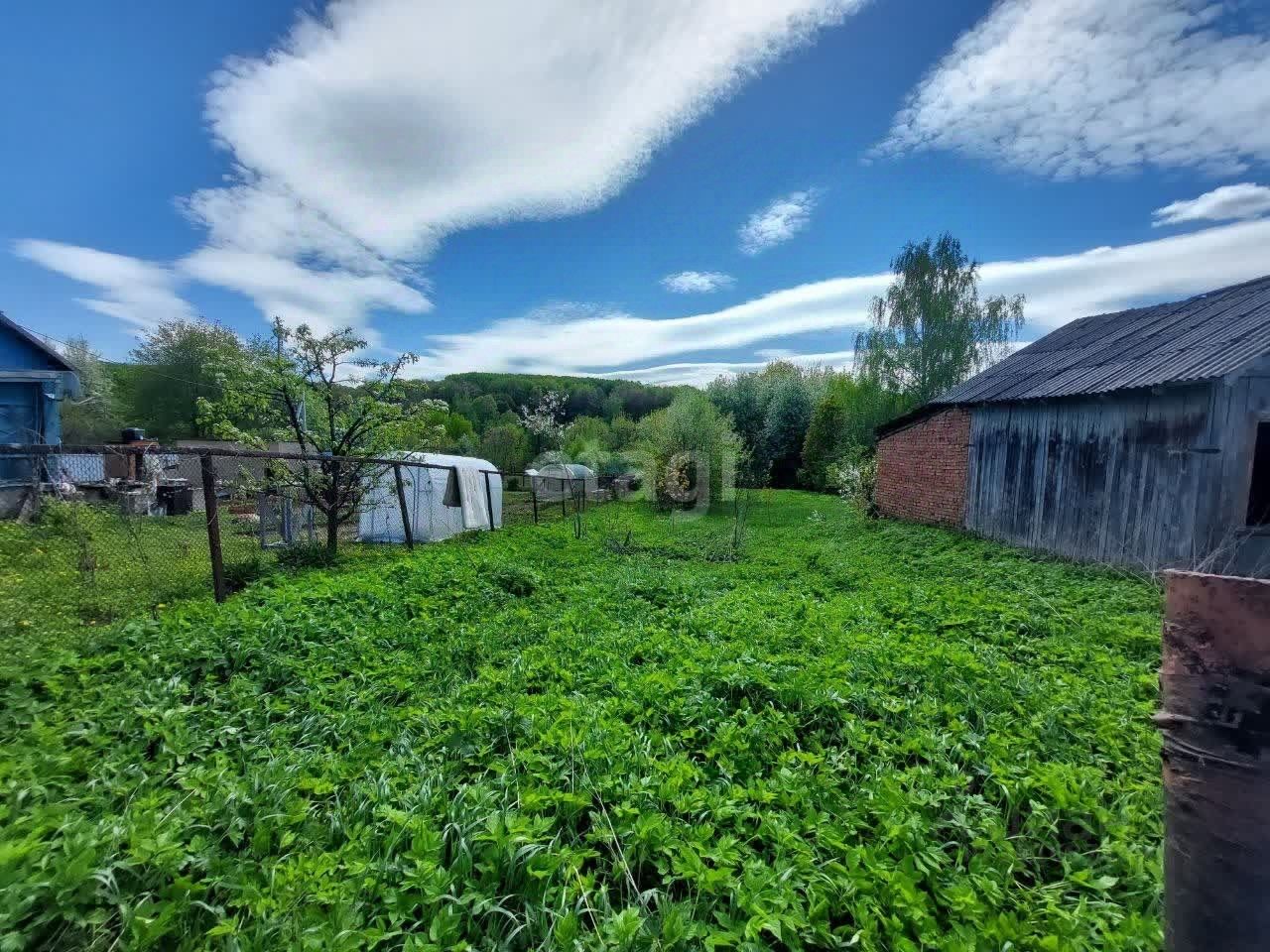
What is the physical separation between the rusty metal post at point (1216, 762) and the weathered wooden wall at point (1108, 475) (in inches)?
313

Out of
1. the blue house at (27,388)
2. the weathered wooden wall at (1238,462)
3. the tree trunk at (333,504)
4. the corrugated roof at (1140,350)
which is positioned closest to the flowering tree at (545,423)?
the blue house at (27,388)

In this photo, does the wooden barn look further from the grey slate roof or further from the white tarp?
the grey slate roof

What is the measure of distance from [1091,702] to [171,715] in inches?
188

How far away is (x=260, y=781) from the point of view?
2129 mm

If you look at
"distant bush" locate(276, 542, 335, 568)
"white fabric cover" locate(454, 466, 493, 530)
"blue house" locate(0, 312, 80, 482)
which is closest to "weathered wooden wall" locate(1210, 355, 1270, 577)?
"distant bush" locate(276, 542, 335, 568)

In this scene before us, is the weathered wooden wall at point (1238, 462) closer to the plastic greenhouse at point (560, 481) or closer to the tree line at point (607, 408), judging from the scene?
the tree line at point (607, 408)

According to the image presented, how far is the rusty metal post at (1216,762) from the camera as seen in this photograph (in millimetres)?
710

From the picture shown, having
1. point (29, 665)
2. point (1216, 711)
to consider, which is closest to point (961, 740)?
point (1216, 711)

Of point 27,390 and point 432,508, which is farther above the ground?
point 27,390

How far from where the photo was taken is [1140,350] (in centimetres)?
820

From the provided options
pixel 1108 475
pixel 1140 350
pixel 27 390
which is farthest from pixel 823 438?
pixel 27 390

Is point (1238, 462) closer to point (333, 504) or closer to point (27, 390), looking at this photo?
point (333, 504)

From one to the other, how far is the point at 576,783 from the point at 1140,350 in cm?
1060

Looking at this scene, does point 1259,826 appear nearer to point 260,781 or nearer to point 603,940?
point 603,940
